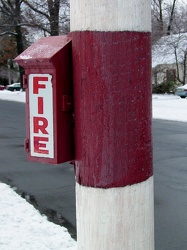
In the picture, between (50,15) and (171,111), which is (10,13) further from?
(171,111)

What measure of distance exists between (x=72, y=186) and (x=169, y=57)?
3516 centimetres

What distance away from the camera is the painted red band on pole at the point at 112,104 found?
6.28 feet

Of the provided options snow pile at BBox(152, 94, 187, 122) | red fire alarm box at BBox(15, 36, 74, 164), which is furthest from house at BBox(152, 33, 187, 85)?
red fire alarm box at BBox(15, 36, 74, 164)

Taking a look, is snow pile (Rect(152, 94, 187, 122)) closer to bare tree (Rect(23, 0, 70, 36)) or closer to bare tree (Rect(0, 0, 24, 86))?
bare tree (Rect(23, 0, 70, 36))

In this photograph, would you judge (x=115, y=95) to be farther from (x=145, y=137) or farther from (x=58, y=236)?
(x=58, y=236)

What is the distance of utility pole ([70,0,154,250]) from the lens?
191cm

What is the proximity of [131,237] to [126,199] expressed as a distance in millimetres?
171

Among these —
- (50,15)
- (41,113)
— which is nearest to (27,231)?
(41,113)

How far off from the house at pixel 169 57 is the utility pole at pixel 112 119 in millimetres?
36949

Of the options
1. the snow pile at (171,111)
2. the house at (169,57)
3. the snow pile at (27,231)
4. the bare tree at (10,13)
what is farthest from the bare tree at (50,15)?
the snow pile at (27,231)

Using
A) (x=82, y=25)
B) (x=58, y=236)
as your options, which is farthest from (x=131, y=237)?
(x=58, y=236)

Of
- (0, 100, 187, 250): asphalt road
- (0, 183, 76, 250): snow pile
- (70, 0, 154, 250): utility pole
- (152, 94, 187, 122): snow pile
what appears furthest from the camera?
(152, 94, 187, 122): snow pile

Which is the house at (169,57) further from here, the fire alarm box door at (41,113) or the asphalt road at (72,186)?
the fire alarm box door at (41,113)

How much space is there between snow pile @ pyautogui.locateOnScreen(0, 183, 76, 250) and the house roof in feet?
114
